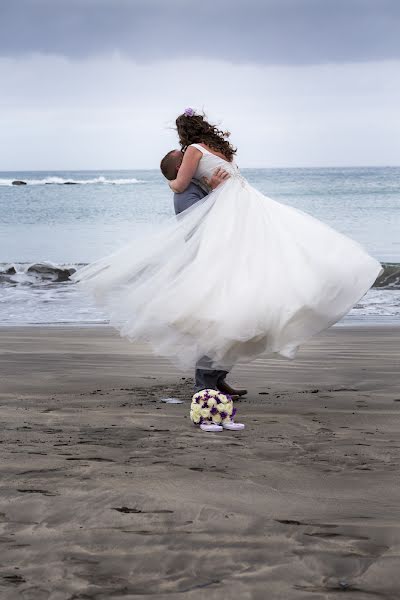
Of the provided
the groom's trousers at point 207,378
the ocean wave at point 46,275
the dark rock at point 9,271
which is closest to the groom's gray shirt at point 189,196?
the groom's trousers at point 207,378

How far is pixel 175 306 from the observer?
5.03 m

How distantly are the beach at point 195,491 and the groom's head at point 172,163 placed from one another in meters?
1.46

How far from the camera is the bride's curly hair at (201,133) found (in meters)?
5.41

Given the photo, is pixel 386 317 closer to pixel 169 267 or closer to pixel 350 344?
pixel 350 344

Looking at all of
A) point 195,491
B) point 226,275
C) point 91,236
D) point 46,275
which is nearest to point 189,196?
point 226,275

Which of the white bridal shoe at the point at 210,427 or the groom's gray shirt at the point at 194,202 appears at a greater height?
the groom's gray shirt at the point at 194,202

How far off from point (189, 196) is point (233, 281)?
0.75 m

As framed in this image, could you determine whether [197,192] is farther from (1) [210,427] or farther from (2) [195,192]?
(1) [210,427]

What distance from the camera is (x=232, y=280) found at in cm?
500

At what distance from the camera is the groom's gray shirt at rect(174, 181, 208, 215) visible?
5473 mm

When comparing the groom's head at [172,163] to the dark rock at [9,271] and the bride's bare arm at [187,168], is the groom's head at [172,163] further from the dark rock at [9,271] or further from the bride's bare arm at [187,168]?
the dark rock at [9,271]

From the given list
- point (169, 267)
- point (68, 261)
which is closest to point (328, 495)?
point (169, 267)

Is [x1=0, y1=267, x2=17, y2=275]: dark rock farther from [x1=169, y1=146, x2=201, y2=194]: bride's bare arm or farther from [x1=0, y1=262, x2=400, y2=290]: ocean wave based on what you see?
[x1=169, y1=146, x2=201, y2=194]: bride's bare arm

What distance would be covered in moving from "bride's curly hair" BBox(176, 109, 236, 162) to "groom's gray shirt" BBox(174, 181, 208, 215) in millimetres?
257
